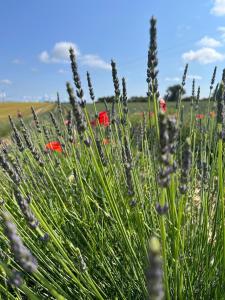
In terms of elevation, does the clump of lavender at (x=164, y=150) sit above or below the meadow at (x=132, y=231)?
above

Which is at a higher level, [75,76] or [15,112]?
[75,76]

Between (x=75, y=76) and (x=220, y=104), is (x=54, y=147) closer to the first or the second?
(x=75, y=76)

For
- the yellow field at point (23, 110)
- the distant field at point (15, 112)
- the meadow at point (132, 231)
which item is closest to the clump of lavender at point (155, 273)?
the meadow at point (132, 231)

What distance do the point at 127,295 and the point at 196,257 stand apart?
0.29 metres

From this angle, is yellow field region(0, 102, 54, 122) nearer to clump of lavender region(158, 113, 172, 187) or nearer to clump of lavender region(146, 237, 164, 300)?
clump of lavender region(158, 113, 172, 187)

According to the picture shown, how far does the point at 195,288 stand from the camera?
3.88 ft

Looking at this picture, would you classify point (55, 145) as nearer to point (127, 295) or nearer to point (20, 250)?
point (127, 295)

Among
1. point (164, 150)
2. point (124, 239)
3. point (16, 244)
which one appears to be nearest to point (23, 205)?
point (16, 244)

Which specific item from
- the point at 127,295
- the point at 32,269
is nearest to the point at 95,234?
the point at 127,295

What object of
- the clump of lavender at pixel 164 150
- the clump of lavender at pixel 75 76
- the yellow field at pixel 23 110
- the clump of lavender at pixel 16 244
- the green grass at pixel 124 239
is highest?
the clump of lavender at pixel 75 76

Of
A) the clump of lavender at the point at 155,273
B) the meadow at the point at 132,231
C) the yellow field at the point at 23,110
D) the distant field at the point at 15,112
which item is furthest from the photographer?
the yellow field at the point at 23,110

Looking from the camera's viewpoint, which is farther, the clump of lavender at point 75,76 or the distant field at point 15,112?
the distant field at point 15,112

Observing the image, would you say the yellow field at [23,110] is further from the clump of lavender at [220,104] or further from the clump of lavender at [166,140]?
the clump of lavender at [166,140]

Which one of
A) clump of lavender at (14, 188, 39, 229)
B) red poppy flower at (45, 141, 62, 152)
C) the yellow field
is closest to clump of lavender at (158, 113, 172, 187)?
clump of lavender at (14, 188, 39, 229)
